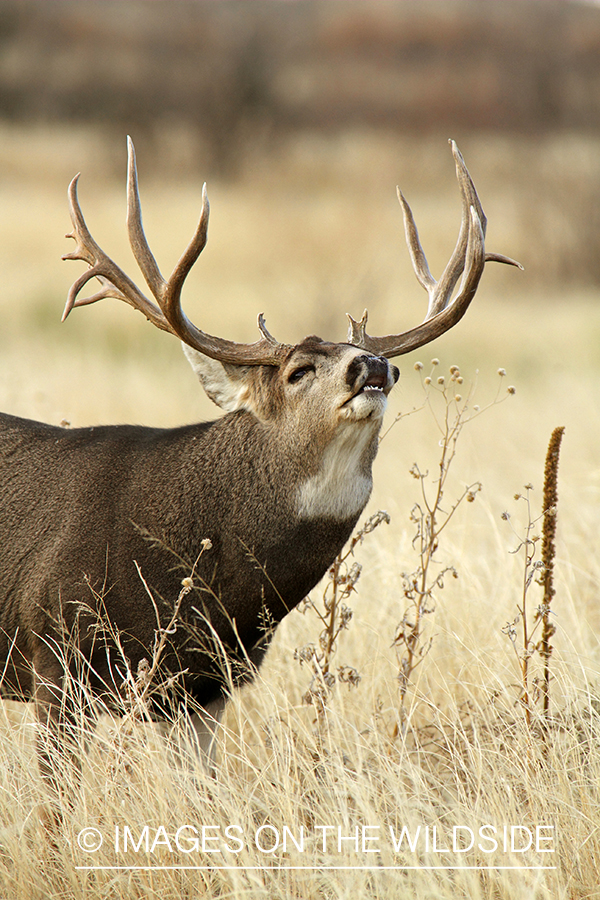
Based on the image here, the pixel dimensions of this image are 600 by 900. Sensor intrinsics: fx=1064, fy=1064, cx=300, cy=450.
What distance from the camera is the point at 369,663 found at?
4.32 metres

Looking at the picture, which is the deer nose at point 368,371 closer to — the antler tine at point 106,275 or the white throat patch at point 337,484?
the white throat patch at point 337,484

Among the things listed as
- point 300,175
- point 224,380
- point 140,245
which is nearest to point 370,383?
point 224,380

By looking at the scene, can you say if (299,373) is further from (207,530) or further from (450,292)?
(450,292)

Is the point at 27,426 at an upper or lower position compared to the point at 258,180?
lower

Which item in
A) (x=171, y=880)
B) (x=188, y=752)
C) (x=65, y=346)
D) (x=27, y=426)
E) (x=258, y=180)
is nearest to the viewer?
(x=171, y=880)

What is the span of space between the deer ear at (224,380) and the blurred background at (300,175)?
3.69 m

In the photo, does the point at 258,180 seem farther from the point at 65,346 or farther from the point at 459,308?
the point at 459,308

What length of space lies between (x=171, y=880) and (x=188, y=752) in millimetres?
486

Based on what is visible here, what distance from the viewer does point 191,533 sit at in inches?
138

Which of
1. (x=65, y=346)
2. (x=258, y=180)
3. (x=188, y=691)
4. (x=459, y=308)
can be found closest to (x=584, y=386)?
(x=65, y=346)

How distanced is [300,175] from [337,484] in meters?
20.9

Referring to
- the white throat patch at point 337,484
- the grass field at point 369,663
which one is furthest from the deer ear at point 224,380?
the grass field at point 369,663

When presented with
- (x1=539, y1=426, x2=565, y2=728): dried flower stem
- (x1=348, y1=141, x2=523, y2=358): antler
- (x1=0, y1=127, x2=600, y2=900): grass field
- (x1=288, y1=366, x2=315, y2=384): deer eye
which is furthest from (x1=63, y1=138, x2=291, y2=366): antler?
(x1=0, y1=127, x2=600, y2=900): grass field

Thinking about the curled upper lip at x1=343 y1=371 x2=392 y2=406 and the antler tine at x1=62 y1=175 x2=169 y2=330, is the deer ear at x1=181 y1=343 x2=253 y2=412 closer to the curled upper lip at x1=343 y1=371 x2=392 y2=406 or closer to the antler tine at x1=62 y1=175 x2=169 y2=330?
the antler tine at x1=62 y1=175 x2=169 y2=330
